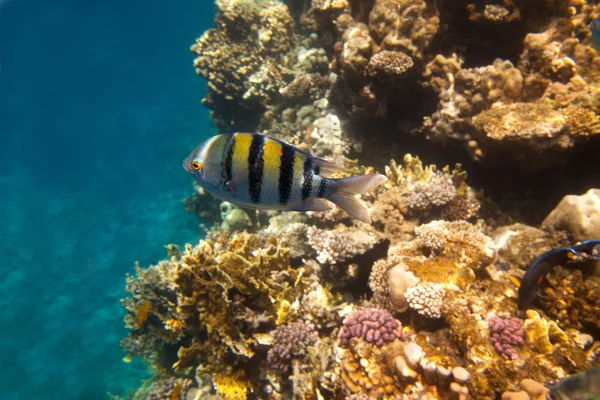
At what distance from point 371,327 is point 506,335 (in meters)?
1.30

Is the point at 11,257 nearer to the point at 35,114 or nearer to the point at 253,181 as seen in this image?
the point at 253,181

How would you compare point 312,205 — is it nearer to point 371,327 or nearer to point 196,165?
point 196,165

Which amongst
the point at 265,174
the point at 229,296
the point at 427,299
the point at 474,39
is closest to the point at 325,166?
the point at 265,174

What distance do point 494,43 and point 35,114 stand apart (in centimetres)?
6460

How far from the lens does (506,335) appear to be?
2.97 meters

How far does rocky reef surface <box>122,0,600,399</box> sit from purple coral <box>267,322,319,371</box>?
0.9 inches

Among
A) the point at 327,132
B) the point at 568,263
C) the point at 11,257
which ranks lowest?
the point at 11,257

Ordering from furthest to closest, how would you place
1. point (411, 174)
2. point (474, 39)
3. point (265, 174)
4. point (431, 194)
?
point (474, 39) → point (411, 174) → point (431, 194) → point (265, 174)

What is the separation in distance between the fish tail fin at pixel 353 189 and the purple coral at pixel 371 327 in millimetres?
2085

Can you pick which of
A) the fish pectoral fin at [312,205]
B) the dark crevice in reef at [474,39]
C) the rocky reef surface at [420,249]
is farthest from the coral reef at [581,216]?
the fish pectoral fin at [312,205]

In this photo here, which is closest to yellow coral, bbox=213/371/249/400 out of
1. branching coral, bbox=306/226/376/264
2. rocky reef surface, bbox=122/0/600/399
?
rocky reef surface, bbox=122/0/600/399

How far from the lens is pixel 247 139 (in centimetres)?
178

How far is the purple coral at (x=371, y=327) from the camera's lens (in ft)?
11.1

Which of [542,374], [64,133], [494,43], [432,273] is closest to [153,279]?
[432,273]
